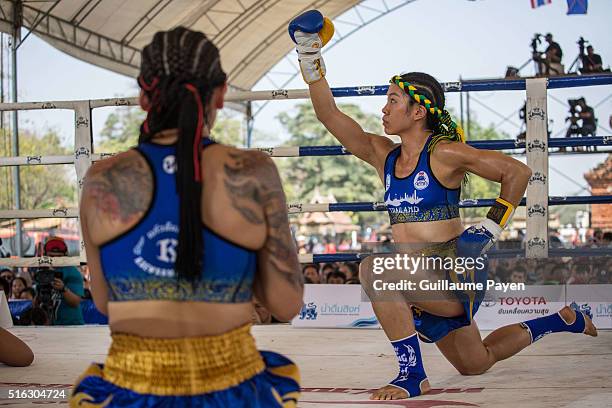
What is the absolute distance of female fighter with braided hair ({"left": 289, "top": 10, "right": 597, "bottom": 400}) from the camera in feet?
11.7

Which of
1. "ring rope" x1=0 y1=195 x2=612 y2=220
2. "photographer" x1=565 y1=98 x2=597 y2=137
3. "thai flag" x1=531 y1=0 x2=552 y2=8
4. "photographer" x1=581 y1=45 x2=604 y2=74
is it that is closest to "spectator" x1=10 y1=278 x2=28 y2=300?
"ring rope" x1=0 y1=195 x2=612 y2=220

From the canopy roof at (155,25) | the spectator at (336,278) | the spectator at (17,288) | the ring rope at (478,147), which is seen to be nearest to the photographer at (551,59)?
the canopy roof at (155,25)

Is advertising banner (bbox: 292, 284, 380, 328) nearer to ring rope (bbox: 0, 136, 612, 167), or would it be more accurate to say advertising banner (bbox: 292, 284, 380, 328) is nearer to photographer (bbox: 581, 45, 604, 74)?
ring rope (bbox: 0, 136, 612, 167)

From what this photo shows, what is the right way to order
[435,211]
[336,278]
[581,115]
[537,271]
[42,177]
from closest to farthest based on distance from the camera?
[435,211] → [537,271] → [336,278] → [581,115] → [42,177]

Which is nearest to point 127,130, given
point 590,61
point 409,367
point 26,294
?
point 590,61

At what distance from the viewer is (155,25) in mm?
14844

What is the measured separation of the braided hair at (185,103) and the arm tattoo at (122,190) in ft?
0.26

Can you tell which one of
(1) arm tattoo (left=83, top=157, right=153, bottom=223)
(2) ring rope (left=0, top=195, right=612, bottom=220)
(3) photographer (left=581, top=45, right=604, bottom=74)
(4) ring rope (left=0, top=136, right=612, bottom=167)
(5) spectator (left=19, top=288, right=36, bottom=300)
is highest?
(3) photographer (left=581, top=45, right=604, bottom=74)

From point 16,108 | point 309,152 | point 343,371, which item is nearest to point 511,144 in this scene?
point 309,152

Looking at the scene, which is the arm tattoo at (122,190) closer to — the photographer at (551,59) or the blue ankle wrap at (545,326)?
the blue ankle wrap at (545,326)

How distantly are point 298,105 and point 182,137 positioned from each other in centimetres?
3965

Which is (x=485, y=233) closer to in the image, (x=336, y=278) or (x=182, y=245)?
(x=182, y=245)

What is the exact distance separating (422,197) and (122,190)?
2111 mm

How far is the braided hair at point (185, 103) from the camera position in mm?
1681
